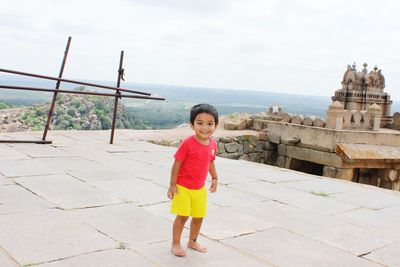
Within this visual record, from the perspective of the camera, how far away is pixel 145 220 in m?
3.84

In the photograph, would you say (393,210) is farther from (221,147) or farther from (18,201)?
(221,147)

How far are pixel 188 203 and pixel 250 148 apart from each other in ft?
29.9

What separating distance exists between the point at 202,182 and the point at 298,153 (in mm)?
8576

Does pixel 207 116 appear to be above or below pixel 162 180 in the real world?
above

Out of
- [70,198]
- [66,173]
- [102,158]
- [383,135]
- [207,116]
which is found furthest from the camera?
[383,135]

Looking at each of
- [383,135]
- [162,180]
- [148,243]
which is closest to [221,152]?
[383,135]

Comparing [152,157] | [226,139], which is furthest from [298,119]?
[152,157]

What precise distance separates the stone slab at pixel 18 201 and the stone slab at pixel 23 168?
734mm

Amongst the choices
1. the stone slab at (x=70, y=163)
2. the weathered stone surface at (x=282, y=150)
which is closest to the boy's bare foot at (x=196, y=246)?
the stone slab at (x=70, y=163)

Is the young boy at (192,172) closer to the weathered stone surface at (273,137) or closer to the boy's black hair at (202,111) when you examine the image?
the boy's black hair at (202,111)

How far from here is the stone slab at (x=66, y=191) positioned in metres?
4.22

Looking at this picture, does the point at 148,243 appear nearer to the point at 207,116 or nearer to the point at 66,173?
the point at 207,116

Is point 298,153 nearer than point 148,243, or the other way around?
point 148,243

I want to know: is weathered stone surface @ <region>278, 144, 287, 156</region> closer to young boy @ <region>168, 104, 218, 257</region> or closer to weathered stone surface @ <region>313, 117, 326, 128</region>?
weathered stone surface @ <region>313, 117, 326, 128</region>
